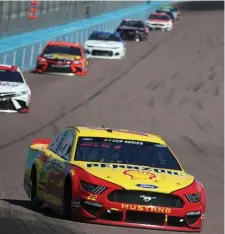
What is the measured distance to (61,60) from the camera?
3638 cm

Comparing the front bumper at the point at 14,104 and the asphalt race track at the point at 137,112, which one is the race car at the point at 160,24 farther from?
the front bumper at the point at 14,104

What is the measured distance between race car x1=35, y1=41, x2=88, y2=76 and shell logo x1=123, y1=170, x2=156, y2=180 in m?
24.8

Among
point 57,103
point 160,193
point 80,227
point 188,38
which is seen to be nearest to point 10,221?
point 80,227

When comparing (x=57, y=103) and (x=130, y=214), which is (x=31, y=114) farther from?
(x=130, y=214)

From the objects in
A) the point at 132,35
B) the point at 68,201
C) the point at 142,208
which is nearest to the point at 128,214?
the point at 142,208

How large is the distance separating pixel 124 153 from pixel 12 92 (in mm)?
14028

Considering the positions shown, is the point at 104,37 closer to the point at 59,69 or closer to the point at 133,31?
the point at 59,69

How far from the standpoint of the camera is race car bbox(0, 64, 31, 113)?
84.6 feet

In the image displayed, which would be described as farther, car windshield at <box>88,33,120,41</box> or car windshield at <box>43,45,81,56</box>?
car windshield at <box>88,33,120,41</box>

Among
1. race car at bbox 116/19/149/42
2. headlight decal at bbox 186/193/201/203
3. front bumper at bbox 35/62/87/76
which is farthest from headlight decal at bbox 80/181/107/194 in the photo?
race car at bbox 116/19/149/42

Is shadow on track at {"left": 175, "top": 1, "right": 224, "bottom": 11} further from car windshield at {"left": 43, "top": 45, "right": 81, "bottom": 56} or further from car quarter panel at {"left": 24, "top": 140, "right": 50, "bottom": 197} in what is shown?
car quarter panel at {"left": 24, "top": 140, "right": 50, "bottom": 197}

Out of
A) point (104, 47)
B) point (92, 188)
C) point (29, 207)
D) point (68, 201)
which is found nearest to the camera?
point (92, 188)

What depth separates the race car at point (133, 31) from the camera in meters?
54.6

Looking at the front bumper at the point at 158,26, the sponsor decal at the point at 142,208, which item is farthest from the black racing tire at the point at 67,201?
the front bumper at the point at 158,26
